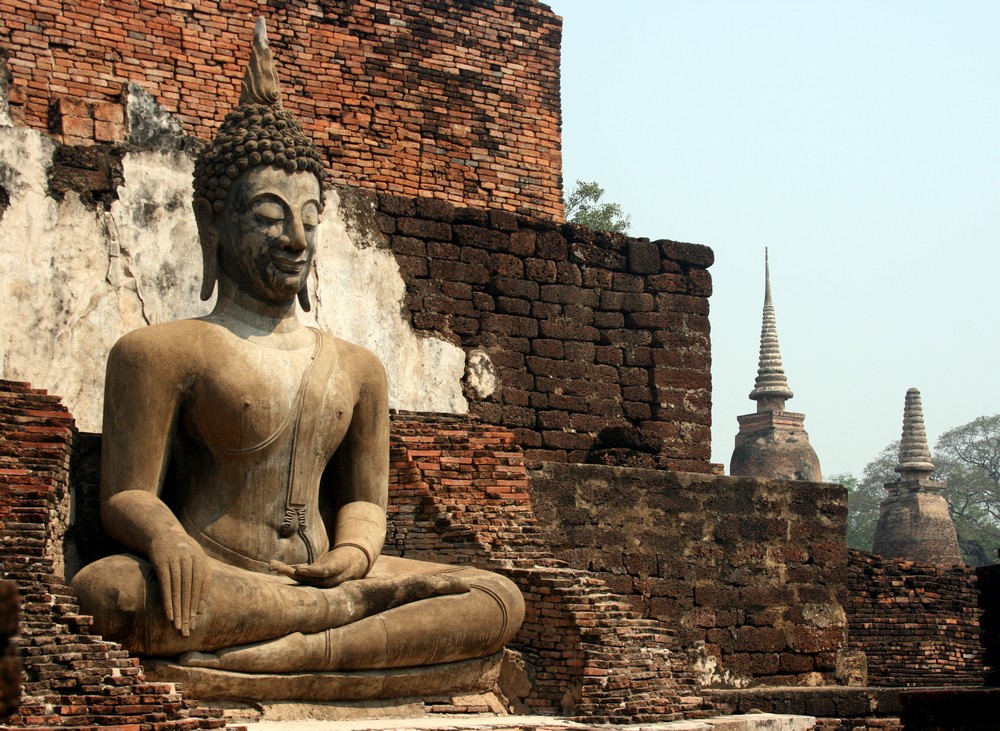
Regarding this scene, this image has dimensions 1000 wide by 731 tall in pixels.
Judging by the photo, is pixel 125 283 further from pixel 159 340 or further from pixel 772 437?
pixel 772 437

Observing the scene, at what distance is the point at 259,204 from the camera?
27.3 ft

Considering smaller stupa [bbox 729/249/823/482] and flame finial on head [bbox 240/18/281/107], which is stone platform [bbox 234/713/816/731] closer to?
flame finial on head [bbox 240/18/281/107]

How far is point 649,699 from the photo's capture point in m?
8.66

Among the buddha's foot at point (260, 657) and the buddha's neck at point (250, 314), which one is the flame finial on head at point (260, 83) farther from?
the buddha's foot at point (260, 657)

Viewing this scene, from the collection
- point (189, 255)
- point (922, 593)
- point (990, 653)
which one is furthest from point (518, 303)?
point (922, 593)

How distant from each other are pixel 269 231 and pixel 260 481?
1.21 meters

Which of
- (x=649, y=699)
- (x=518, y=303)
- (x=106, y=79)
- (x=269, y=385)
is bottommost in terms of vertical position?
(x=649, y=699)

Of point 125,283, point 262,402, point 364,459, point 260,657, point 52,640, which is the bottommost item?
point 260,657

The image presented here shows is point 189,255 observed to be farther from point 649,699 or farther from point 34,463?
point 649,699

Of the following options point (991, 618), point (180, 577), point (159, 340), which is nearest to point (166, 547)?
point (180, 577)

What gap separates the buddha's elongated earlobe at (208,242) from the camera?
27.8 feet

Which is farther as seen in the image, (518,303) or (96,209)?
(518,303)

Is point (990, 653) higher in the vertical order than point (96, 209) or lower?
lower

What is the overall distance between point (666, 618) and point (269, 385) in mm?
3751
